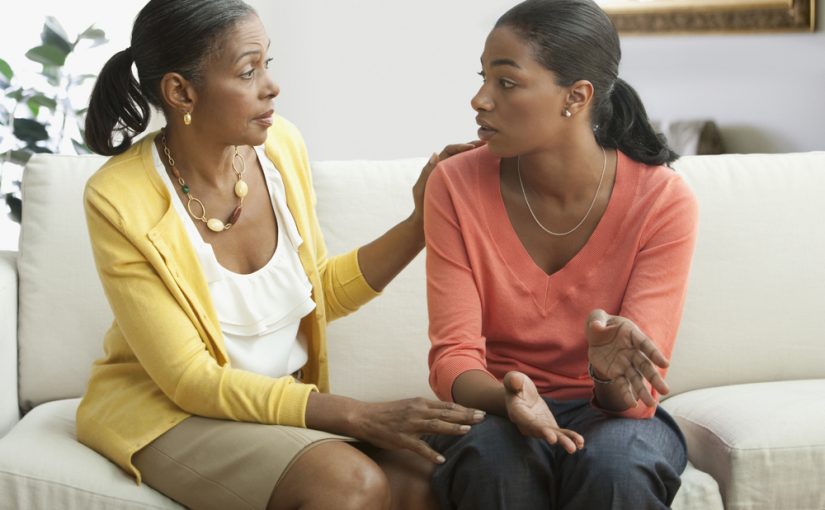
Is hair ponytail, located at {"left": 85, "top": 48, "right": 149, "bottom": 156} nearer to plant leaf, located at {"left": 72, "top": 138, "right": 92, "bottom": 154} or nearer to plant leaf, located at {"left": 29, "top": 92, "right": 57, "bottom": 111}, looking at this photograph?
plant leaf, located at {"left": 29, "top": 92, "right": 57, "bottom": 111}

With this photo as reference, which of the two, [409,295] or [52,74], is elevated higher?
[52,74]

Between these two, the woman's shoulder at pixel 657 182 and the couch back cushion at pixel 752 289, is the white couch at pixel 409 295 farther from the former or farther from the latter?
the woman's shoulder at pixel 657 182

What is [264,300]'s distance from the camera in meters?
1.80

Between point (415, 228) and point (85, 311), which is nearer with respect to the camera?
point (415, 228)

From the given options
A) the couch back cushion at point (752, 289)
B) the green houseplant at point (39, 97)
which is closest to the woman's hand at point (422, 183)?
the couch back cushion at point (752, 289)

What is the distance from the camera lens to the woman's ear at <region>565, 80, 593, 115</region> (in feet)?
5.52

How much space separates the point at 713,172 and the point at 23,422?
1445 mm

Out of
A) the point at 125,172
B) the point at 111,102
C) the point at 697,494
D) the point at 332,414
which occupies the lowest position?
the point at 697,494

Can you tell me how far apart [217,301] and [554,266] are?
0.55 meters

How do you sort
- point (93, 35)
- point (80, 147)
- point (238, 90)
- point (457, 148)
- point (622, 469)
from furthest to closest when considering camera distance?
1. point (80, 147)
2. point (93, 35)
3. point (457, 148)
4. point (238, 90)
5. point (622, 469)

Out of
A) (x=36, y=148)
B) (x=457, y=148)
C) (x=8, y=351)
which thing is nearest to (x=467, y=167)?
(x=457, y=148)

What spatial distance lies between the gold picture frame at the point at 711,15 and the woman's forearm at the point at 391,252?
5.76ft

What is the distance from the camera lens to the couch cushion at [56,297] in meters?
2.13

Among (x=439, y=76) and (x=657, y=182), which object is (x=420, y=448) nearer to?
(x=657, y=182)
